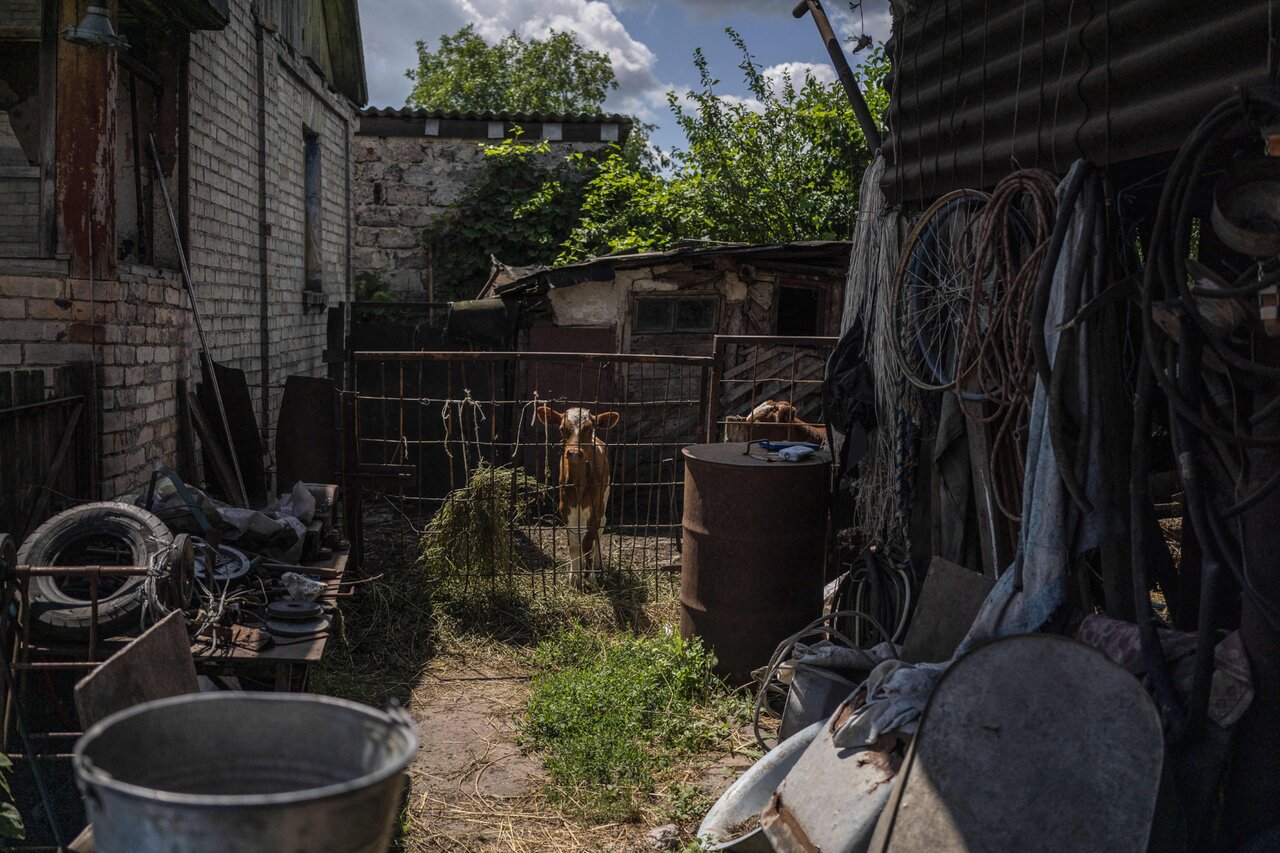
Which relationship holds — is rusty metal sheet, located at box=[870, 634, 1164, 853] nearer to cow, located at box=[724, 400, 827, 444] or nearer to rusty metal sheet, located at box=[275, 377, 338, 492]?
cow, located at box=[724, 400, 827, 444]

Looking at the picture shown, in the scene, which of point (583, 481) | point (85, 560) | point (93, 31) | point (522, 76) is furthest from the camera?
point (522, 76)

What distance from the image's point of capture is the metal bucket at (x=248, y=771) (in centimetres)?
170

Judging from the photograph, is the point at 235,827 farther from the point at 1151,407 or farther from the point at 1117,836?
the point at 1151,407

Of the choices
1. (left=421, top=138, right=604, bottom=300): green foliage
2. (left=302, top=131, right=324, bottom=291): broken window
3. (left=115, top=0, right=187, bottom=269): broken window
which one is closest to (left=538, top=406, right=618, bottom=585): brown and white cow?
(left=115, top=0, right=187, bottom=269): broken window

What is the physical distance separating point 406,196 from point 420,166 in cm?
58

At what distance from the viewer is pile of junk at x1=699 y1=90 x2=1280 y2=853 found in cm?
292

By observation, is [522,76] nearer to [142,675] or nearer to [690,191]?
[690,191]

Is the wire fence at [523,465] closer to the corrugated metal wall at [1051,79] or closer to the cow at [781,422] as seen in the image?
the cow at [781,422]

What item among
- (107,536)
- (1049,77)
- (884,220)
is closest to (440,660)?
(107,536)

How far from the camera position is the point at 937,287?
4.95 m

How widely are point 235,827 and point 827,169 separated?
16695 millimetres

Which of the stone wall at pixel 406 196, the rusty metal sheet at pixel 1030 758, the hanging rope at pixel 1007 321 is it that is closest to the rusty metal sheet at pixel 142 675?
the rusty metal sheet at pixel 1030 758

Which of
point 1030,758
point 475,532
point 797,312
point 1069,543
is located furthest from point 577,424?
point 797,312

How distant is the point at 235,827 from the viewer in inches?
66.5
